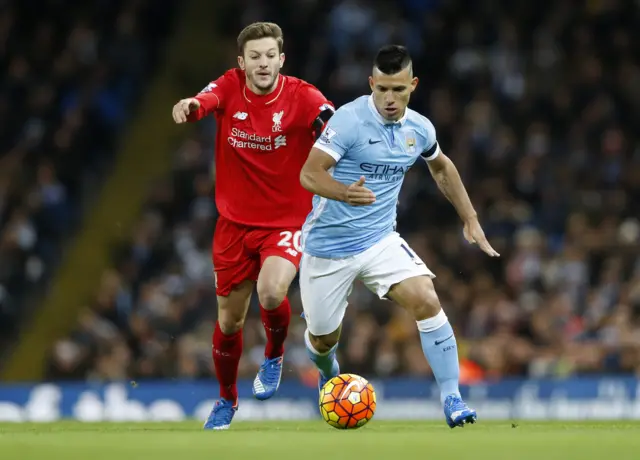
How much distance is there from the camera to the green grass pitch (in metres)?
7.00

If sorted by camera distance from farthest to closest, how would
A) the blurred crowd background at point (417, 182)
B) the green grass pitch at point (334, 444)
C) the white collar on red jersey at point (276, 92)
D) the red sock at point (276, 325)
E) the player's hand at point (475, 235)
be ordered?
the blurred crowd background at point (417, 182), the red sock at point (276, 325), the white collar on red jersey at point (276, 92), the player's hand at point (475, 235), the green grass pitch at point (334, 444)

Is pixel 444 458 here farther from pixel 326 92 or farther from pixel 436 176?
pixel 326 92

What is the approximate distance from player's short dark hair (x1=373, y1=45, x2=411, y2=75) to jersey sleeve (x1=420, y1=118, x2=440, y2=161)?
23.5 inches

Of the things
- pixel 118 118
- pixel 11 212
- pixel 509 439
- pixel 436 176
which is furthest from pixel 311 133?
pixel 118 118

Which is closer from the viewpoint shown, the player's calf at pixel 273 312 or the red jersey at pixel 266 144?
the player's calf at pixel 273 312

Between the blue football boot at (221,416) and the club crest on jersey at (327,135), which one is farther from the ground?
the club crest on jersey at (327,135)

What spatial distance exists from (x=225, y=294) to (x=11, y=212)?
28.3 feet

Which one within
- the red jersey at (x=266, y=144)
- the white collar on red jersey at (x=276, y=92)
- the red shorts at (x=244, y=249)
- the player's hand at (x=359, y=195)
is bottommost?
the red shorts at (x=244, y=249)

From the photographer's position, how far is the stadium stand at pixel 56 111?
59.3 ft

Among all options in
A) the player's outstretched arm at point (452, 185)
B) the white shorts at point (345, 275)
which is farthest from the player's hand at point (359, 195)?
the player's outstretched arm at point (452, 185)

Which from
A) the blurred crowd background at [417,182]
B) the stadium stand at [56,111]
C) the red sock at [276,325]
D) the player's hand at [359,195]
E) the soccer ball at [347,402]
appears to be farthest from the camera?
the stadium stand at [56,111]

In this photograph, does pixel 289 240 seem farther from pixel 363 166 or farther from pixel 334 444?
pixel 334 444

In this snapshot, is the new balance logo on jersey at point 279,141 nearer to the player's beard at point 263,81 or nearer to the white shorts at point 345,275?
the player's beard at point 263,81

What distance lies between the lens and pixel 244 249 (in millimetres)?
9977
